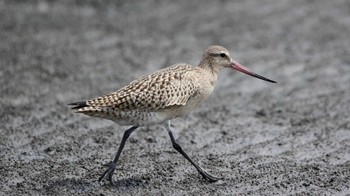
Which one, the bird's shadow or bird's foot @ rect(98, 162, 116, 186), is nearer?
the bird's shadow

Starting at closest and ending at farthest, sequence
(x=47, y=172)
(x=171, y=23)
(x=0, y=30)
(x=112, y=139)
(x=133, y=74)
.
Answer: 1. (x=47, y=172)
2. (x=112, y=139)
3. (x=133, y=74)
4. (x=0, y=30)
5. (x=171, y=23)

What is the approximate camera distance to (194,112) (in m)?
9.07

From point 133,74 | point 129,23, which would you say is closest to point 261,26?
→ point 129,23

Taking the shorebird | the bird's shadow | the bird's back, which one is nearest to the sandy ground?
the bird's shadow

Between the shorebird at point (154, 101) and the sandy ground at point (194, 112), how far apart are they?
1.48 ft

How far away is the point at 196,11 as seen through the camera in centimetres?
1320

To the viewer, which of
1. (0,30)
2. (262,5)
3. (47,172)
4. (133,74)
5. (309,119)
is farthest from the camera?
(262,5)

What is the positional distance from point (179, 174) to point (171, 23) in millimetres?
5659

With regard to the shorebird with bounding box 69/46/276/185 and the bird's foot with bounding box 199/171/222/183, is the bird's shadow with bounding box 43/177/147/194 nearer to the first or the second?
the shorebird with bounding box 69/46/276/185

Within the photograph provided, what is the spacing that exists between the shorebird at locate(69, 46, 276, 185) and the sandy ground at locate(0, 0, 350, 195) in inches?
17.8

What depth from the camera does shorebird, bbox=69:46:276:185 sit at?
6836 mm

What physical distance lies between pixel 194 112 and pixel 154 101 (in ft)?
7.17

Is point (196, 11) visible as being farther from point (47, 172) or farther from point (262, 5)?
point (47, 172)

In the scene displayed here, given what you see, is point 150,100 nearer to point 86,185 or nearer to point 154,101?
point 154,101
